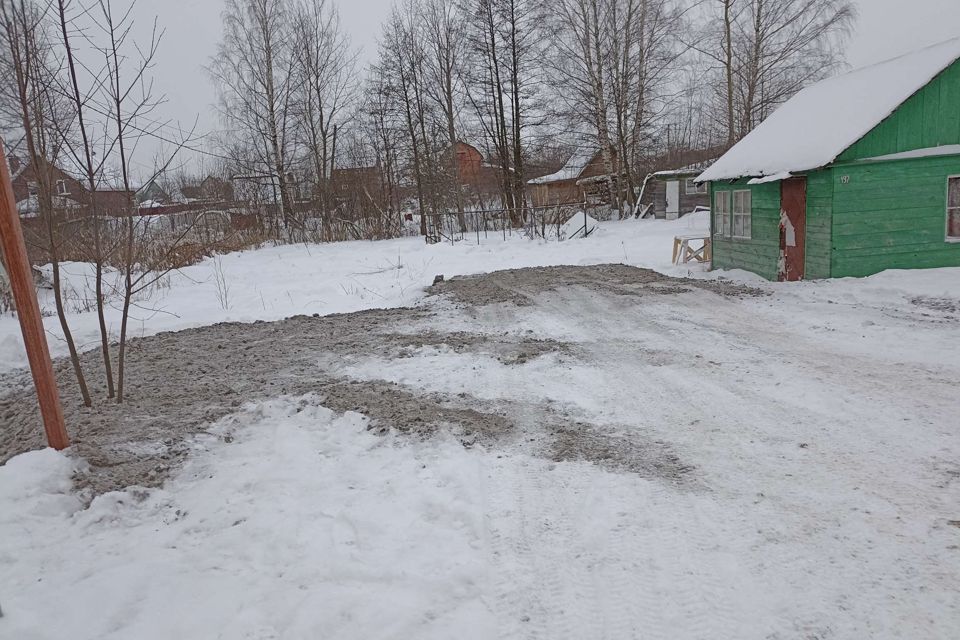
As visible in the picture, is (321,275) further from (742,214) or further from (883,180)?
(883,180)

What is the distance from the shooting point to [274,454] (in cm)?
406

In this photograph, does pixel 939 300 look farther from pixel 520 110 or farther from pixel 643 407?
pixel 520 110

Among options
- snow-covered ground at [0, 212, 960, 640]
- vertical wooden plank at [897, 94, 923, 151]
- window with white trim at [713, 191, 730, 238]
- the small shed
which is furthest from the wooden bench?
the small shed

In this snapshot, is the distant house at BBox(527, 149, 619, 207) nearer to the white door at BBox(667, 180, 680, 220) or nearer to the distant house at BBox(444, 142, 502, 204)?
the distant house at BBox(444, 142, 502, 204)

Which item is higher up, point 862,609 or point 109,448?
point 109,448

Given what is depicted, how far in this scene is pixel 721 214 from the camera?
42.5ft

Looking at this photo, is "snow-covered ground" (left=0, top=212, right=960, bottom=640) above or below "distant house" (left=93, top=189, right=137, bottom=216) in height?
below

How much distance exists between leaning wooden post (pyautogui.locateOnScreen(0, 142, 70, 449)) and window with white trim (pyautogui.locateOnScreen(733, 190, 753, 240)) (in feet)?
38.5

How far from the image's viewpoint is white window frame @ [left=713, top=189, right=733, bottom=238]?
12633mm

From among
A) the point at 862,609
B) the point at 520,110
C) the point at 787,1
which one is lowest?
the point at 862,609

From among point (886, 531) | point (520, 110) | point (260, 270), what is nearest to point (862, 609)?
point (886, 531)

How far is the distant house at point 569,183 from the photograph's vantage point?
36522 millimetres

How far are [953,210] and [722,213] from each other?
406 centimetres

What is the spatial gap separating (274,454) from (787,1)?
28958 millimetres
